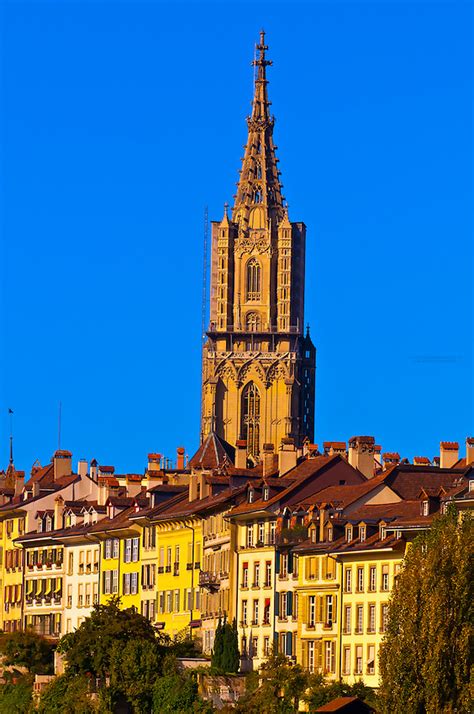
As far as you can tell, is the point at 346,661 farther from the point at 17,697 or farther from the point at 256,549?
the point at 17,697

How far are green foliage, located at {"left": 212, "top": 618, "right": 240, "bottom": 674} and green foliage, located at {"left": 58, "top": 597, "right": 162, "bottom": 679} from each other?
3.74m

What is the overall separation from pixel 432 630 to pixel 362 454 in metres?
43.0

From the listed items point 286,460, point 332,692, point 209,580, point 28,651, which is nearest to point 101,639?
point 209,580

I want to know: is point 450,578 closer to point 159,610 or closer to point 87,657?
point 87,657

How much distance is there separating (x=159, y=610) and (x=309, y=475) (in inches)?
883

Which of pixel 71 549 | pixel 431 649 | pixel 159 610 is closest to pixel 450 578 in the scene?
pixel 431 649

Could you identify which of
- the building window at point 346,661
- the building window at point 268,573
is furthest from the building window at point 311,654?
the building window at point 268,573

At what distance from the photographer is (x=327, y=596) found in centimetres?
13988

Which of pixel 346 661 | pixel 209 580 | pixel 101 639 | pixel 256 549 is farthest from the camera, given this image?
pixel 209 580

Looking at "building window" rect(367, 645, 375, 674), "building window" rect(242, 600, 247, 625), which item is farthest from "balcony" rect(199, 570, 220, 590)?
"building window" rect(367, 645, 375, 674)

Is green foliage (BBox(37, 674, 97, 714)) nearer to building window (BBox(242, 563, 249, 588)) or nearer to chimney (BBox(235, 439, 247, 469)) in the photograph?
building window (BBox(242, 563, 249, 588))

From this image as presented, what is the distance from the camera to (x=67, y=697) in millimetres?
151875

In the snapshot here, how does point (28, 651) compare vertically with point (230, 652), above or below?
above

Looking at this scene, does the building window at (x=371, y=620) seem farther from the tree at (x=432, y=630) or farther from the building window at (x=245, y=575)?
the building window at (x=245, y=575)
